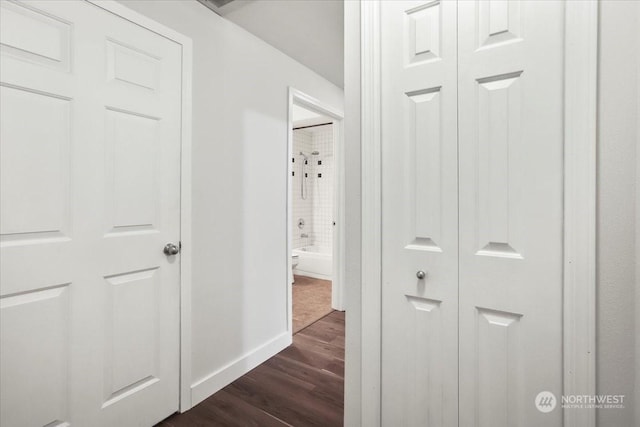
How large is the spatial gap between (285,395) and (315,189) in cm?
404

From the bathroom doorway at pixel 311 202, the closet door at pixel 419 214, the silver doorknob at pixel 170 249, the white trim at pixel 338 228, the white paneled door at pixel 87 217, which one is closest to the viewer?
the closet door at pixel 419 214

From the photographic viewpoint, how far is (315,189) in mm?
5660

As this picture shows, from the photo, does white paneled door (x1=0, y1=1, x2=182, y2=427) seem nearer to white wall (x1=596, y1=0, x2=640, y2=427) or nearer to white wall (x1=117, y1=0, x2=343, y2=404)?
white wall (x1=117, y1=0, x2=343, y2=404)

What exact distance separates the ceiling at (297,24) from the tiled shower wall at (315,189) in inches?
113

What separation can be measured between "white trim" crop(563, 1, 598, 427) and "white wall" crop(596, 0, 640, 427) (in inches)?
0.9

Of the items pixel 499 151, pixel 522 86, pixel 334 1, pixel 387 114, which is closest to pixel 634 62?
pixel 522 86

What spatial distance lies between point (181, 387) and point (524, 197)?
1.90 m

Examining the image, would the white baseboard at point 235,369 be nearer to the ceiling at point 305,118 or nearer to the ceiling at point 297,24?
the ceiling at point 297,24

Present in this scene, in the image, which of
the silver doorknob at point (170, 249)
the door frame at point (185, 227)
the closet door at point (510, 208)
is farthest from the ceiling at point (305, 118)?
the closet door at point (510, 208)

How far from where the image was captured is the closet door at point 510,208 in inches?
36.3

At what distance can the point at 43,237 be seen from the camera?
1.25 m

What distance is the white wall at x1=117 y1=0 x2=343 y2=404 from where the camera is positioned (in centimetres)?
185
